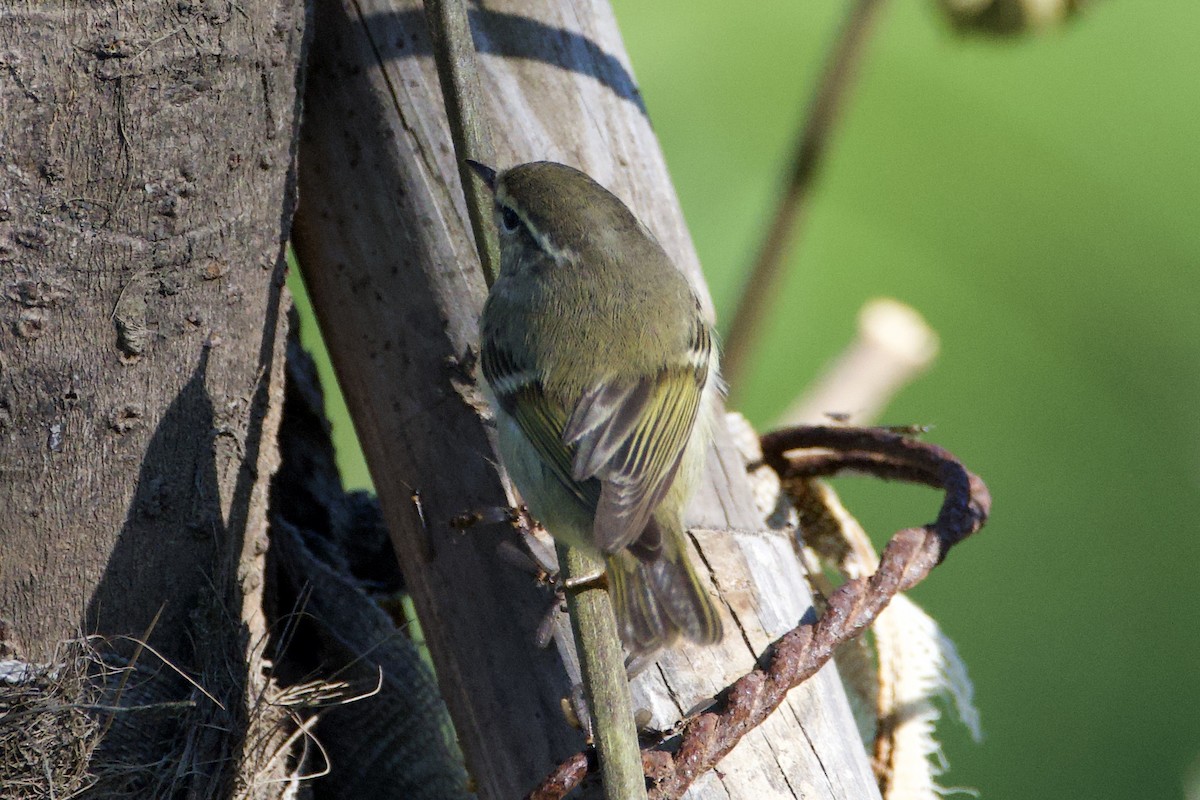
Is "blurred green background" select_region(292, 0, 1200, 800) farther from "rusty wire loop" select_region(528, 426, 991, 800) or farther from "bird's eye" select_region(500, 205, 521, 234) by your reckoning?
"bird's eye" select_region(500, 205, 521, 234)

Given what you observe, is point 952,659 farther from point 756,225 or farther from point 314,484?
point 756,225

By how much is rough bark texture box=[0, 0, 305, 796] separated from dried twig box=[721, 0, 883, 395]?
3.42ft

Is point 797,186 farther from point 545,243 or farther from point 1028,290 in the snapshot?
point 1028,290

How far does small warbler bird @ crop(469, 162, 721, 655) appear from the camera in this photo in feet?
4.48

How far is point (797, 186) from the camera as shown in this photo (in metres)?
2.21

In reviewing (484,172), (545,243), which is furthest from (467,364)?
(545,243)

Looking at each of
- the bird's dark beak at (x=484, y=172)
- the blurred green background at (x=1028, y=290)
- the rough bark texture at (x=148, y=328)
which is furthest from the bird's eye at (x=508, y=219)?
the blurred green background at (x=1028, y=290)

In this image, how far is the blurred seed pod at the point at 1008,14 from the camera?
2.05m

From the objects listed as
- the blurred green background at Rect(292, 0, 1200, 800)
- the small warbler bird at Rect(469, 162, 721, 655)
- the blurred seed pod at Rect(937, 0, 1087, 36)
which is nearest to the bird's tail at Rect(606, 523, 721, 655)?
the small warbler bird at Rect(469, 162, 721, 655)

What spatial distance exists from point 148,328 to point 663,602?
2.10ft

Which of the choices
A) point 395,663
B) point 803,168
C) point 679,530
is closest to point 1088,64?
point 803,168

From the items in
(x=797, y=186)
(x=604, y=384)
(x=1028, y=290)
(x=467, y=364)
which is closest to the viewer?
(x=467, y=364)

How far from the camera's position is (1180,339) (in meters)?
3.67

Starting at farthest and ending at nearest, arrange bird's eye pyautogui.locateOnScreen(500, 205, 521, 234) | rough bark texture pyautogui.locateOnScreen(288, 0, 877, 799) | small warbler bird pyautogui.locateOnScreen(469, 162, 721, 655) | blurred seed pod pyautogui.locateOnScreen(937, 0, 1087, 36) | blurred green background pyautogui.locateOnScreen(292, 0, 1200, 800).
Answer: blurred green background pyautogui.locateOnScreen(292, 0, 1200, 800) → blurred seed pod pyautogui.locateOnScreen(937, 0, 1087, 36) → bird's eye pyautogui.locateOnScreen(500, 205, 521, 234) → small warbler bird pyautogui.locateOnScreen(469, 162, 721, 655) → rough bark texture pyautogui.locateOnScreen(288, 0, 877, 799)
